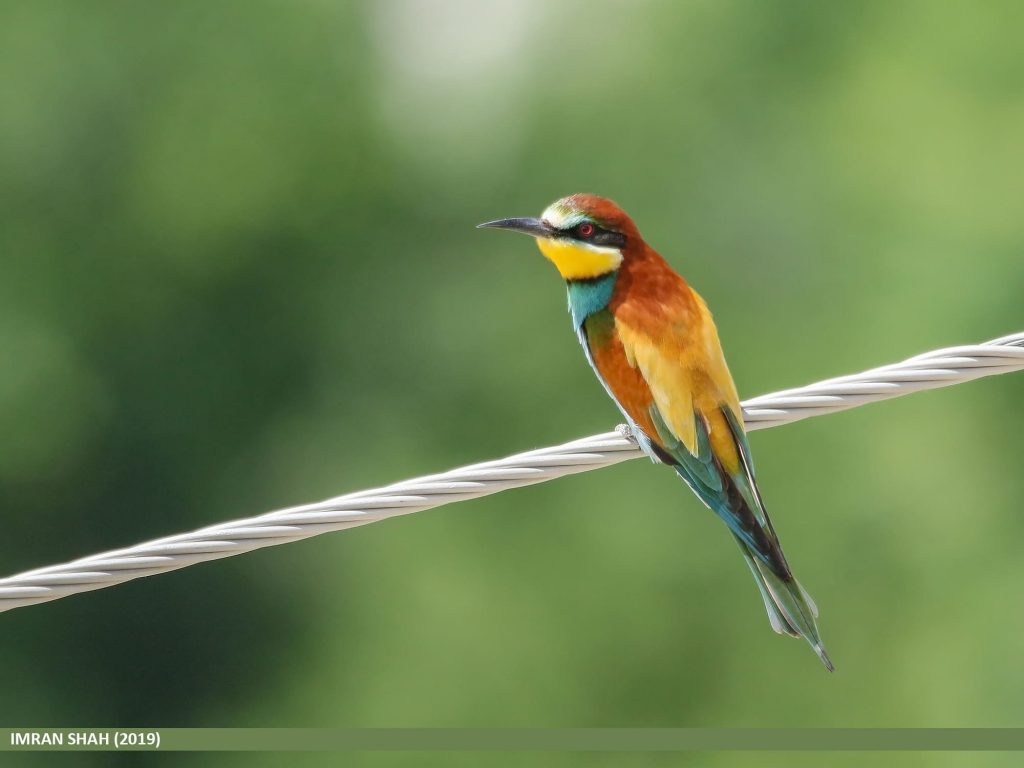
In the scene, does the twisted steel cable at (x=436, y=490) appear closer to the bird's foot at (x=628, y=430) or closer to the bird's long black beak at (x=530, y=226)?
the bird's foot at (x=628, y=430)

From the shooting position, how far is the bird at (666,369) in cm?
296

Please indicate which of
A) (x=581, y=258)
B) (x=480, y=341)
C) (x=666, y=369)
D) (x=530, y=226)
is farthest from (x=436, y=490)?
(x=480, y=341)

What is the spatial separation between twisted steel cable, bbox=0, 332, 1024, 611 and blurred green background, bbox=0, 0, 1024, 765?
353 inches

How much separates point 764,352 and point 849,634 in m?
3.09

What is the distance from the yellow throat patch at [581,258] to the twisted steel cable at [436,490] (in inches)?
33.0

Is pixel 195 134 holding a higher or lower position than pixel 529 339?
higher

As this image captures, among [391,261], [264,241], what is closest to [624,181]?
[391,261]

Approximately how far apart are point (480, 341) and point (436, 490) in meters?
13.9

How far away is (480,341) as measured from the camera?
1620cm

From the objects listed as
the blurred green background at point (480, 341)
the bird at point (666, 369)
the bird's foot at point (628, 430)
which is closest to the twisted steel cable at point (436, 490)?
the bird at point (666, 369)

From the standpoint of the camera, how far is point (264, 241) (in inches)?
712

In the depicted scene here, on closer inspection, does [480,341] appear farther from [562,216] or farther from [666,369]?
[666,369]

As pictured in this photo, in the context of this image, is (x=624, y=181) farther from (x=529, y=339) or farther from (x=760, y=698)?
(x=760, y=698)

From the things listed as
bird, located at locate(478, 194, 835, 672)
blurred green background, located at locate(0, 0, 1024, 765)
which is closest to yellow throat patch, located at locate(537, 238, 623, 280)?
bird, located at locate(478, 194, 835, 672)
